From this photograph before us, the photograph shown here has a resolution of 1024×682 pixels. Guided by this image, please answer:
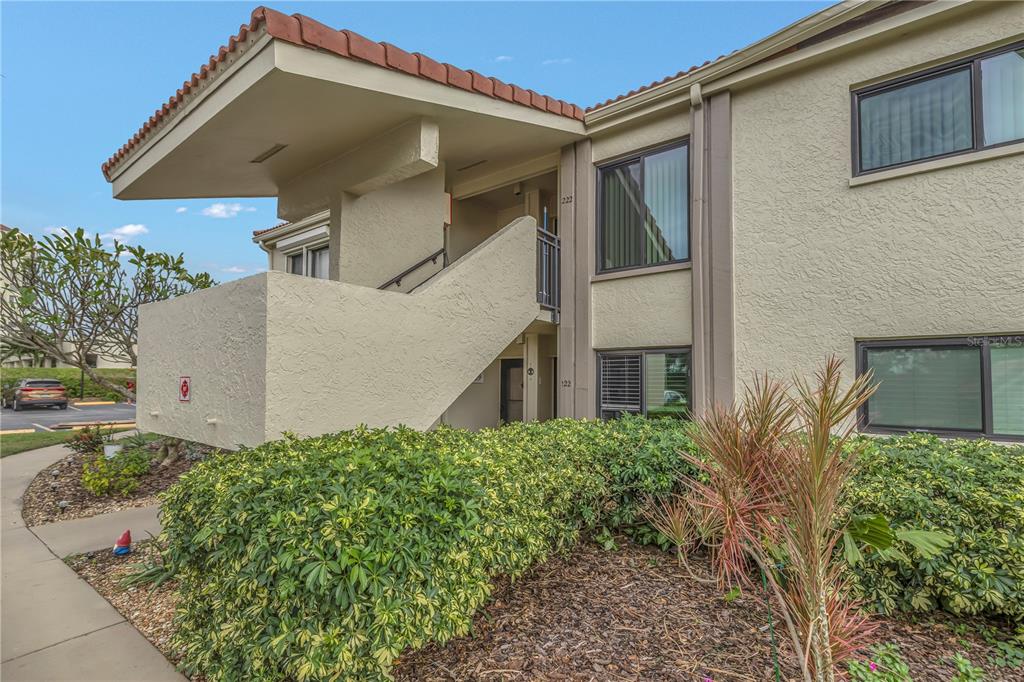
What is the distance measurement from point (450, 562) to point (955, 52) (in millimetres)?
7841

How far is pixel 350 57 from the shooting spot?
5.60 metres

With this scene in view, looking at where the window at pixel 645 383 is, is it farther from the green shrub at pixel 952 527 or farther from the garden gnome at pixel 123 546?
the garden gnome at pixel 123 546

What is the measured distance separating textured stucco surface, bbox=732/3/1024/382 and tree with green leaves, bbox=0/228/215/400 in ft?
37.2

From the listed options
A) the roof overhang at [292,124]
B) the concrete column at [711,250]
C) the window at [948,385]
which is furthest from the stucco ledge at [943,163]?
the roof overhang at [292,124]

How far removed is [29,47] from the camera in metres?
7.91

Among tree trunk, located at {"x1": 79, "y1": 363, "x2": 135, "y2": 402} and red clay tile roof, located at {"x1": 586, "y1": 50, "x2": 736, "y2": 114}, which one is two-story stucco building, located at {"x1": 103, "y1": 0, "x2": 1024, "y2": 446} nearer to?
red clay tile roof, located at {"x1": 586, "y1": 50, "x2": 736, "y2": 114}

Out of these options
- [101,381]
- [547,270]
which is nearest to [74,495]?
[101,381]

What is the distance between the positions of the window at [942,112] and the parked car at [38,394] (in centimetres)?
3544

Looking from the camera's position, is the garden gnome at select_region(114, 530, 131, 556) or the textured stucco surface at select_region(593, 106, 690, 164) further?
the textured stucco surface at select_region(593, 106, 690, 164)

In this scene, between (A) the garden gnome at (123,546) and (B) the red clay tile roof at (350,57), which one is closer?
(B) the red clay tile roof at (350,57)

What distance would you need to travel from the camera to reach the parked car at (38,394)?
84.8 ft

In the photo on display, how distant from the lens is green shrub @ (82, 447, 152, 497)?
327 inches

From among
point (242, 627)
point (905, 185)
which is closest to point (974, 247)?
point (905, 185)

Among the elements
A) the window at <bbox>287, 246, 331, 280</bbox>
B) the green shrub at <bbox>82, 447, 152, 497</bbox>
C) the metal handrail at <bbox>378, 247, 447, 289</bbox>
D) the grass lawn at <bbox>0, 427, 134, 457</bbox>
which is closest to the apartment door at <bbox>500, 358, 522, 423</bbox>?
the metal handrail at <bbox>378, 247, 447, 289</bbox>
